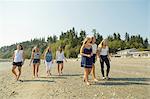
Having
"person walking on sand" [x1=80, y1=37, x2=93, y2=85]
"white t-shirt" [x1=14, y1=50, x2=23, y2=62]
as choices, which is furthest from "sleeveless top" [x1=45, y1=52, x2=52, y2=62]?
"person walking on sand" [x1=80, y1=37, x2=93, y2=85]

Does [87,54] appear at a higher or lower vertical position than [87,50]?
lower

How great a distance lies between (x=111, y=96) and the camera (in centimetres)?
1021

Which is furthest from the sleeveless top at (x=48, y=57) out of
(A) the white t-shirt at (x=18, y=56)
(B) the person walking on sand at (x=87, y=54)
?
(B) the person walking on sand at (x=87, y=54)

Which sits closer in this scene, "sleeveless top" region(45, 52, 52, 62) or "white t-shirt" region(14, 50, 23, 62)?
"white t-shirt" region(14, 50, 23, 62)

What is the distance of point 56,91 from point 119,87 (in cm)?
238

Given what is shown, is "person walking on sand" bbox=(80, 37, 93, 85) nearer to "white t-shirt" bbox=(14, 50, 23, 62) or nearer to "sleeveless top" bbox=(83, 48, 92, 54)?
"sleeveless top" bbox=(83, 48, 92, 54)

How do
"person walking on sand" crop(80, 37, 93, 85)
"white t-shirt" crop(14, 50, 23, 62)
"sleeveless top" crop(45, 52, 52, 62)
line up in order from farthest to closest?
1. "sleeveless top" crop(45, 52, 52, 62)
2. "white t-shirt" crop(14, 50, 23, 62)
3. "person walking on sand" crop(80, 37, 93, 85)

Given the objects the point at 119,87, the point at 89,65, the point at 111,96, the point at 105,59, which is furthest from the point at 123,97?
the point at 105,59

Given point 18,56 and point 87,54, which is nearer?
point 87,54

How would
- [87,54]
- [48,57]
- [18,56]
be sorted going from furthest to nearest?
[48,57] → [18,56] → [87,54]

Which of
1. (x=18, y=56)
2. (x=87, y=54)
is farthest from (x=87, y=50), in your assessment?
(x=18, y=56)

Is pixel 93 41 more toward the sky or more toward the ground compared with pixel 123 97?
more toward the sky

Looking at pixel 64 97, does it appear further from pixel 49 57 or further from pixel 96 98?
pixel 49 57

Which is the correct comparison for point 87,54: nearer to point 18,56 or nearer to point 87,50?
point 87,50
